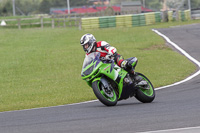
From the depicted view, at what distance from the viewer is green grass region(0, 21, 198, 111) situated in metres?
13.0

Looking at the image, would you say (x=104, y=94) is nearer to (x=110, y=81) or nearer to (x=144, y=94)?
(x=110, y=81)

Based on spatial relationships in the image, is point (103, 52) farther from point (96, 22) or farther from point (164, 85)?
point (96, 22)

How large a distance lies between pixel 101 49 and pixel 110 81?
0.71 meters

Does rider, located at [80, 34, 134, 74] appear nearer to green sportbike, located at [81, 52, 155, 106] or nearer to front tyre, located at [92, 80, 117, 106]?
green sportbike, located at [81, 52, 155, 106]

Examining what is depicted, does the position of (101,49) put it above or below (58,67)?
above

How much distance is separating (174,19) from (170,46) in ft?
86.6

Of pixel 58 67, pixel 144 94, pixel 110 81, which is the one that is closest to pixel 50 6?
pixel 58 67

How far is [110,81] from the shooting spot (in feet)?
31.0

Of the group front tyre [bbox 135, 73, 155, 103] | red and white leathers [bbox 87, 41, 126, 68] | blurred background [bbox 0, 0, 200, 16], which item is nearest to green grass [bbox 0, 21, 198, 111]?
front tyre [bbox 135, 73, 155, 103]

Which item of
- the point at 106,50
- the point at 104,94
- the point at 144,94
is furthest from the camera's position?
the point at 144,94

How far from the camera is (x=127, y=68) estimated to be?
31.8 feet

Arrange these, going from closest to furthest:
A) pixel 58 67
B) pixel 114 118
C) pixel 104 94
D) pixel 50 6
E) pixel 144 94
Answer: pixel 114 118 → pixel 104 94 → pixel 144 94 → pixel 58 67 → pixel 50 6

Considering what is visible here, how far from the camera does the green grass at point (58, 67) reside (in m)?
13.0

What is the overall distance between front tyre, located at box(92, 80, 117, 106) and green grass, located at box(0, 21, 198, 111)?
247 centimetres
